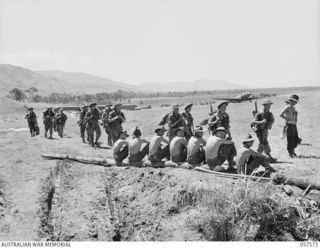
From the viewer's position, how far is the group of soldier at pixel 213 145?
33.0ft

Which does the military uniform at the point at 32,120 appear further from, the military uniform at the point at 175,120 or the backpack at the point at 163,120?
the military uniform at the point at 175,120

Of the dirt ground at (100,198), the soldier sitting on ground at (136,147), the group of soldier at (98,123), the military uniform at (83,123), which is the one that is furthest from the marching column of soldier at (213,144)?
the military uniform at (83,123)

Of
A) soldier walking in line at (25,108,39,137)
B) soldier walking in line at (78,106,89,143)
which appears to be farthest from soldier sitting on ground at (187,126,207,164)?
soldier walking in line at (25,108,39,137)

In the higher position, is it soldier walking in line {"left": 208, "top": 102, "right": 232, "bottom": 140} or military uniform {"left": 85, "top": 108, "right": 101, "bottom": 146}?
soldier walking in line {"left": 208, "top": 102, "right": 232, "bottom": 140}

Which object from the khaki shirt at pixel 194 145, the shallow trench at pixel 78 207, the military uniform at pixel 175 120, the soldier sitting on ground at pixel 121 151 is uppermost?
the military uniform at pixel 175 120

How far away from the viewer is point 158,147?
1230 cm

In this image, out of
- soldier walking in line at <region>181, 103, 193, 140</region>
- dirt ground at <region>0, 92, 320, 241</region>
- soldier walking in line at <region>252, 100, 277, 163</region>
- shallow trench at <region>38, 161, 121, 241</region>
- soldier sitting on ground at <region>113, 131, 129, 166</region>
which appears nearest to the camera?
shallow trench at <region>38, 161, 121, 241</region>

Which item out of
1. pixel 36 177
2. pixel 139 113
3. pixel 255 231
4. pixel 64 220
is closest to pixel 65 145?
Result: pixel 36 177

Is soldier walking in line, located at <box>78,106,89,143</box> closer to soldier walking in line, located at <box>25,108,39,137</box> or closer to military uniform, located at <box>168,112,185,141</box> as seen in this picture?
soldier walking in line, located at <box>25,108,39,137</box>

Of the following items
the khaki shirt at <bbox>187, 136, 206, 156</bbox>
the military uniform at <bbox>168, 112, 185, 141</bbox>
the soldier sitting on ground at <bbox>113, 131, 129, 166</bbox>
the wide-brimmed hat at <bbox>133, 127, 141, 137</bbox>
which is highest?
the military uniform at <bbox>168, 112, 185, 141</bbox>

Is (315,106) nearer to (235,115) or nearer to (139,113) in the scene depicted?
(235,115)

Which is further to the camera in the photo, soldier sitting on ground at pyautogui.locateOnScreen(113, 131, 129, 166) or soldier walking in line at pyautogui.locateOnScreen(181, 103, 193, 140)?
soldier walking in line at pyautogui.locateOnScreen(181, 103, 193, 140)

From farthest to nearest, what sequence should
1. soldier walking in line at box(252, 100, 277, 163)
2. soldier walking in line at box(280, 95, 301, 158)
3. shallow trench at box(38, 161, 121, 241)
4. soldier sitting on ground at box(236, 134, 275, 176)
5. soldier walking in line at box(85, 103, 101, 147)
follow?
soldier walking in line at box(85, 103, 101, 147), soldier walking in line at box(280, 95, 301, 158), soldier walking in line at box(252, 100, 277, 163), soldier sitting on ground at box(236, 134, 275, 176), shallow trench at box(38, 161, 121, 241)

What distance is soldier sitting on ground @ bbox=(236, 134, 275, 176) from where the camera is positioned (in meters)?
9.90
